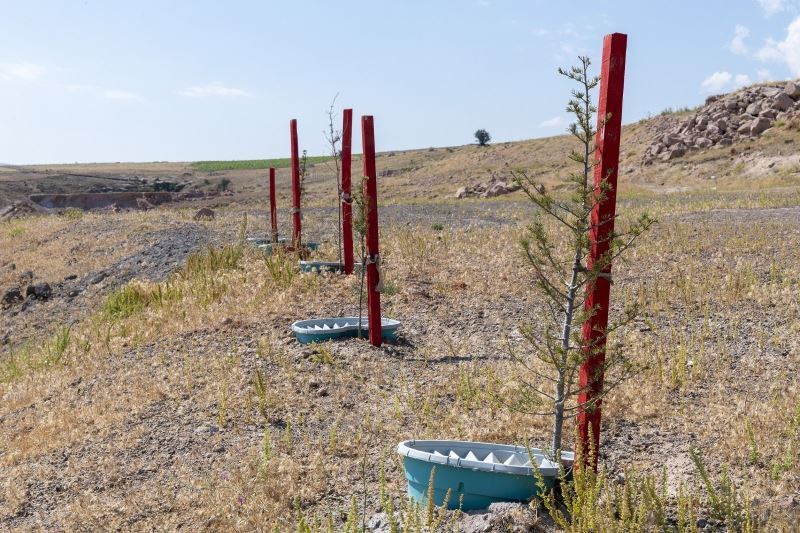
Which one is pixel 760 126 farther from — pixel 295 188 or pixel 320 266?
pixel 320 266

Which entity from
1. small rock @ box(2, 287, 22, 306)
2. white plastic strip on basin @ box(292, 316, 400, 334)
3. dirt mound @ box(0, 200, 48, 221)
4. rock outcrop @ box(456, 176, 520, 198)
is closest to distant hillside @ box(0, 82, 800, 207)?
rock outcrop @ box(456, 176, 520, 198)

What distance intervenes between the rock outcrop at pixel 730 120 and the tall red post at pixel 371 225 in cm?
2682

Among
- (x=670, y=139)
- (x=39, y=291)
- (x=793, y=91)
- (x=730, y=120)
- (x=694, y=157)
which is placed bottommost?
(x=39, y=291)

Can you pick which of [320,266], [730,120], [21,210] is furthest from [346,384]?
[730,120]

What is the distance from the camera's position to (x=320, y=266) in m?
10.3

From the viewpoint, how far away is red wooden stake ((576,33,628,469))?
3.70m

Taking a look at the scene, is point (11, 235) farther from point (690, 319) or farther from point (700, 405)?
point (700, 405)

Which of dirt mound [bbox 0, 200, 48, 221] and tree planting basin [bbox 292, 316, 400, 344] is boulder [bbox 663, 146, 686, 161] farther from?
tree planting basin [bbox 292, 316, 400, 344]

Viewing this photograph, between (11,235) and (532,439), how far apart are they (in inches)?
757

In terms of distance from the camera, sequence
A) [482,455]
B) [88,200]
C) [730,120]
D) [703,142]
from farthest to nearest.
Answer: [88,200], [730,120], [703,142], [482,455]

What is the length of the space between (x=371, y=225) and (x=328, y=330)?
3.51 feet

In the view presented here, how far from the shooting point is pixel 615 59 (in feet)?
12.1

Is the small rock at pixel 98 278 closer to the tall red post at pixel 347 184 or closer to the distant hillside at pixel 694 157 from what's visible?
the tall red post at pixel 347 184

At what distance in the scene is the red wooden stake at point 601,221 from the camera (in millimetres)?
3701
